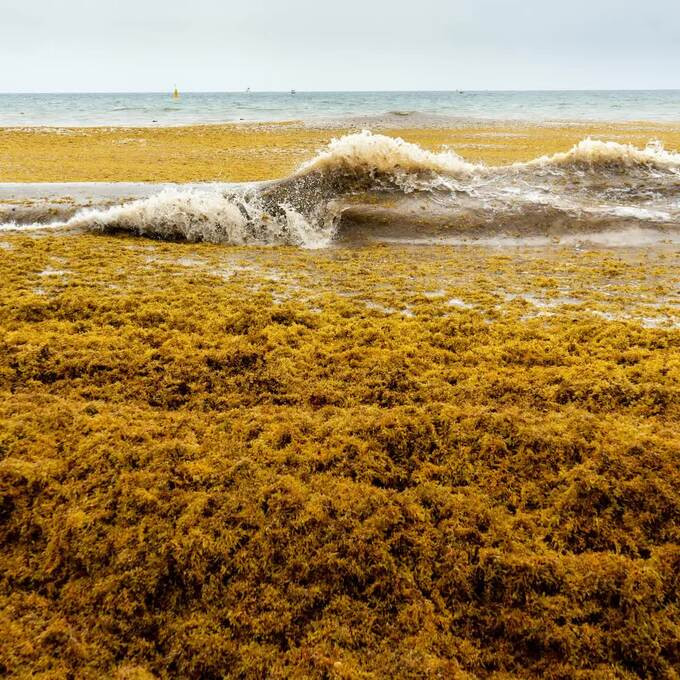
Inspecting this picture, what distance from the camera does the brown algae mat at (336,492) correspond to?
7.70 ft

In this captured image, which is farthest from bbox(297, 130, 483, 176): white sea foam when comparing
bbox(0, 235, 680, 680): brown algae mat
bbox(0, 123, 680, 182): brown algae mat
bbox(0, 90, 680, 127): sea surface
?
bbox(0, 90, 680, 127): sea surface

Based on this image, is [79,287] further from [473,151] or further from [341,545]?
[473,151]

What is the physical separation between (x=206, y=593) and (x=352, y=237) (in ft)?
25.7

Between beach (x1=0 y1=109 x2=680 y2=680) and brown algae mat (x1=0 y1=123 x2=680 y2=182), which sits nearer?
beach (x1=0 y1=109 x2=680 y2=680)

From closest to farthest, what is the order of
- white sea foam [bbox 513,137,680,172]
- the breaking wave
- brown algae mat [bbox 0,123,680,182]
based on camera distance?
the breaking wave < white sea foam [bbox 513,137,680,172] < brown algae mat [bbox 0,123,680,182]

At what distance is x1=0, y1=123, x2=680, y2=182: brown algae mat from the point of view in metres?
16.4

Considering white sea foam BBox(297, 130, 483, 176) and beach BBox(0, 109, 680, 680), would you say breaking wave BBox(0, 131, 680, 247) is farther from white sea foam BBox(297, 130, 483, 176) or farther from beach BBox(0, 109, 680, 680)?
beach BBox(0, 109, 680, 680)

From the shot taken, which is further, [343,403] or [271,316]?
[271,316]

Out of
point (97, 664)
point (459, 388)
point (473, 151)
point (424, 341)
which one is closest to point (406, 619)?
point (97, 664)

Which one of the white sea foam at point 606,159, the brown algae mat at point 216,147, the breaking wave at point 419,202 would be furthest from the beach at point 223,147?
the white sea foam at point 606,159

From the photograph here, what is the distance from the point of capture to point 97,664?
2254 millimetres

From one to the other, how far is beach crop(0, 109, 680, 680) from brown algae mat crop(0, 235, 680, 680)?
0.02 metres

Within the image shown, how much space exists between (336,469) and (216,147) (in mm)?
24540

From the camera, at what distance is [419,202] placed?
34.6ft
